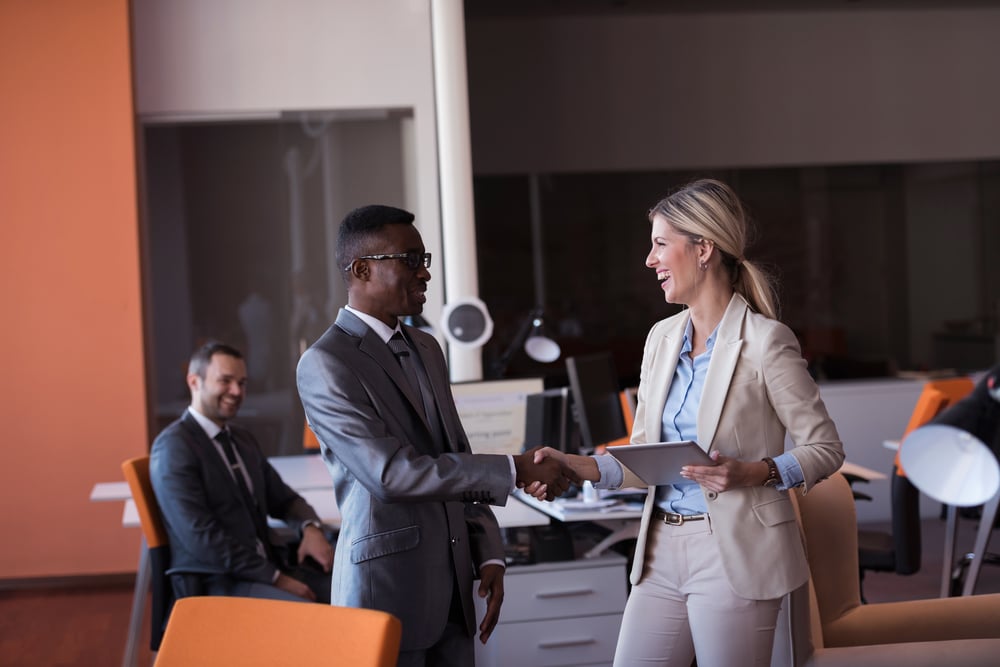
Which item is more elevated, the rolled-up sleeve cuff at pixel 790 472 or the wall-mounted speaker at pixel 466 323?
the wall-mounted speaker at pixel 466 323

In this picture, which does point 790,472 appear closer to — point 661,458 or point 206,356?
point 661,458

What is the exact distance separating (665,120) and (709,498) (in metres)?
6.39

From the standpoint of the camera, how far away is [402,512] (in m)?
2.16

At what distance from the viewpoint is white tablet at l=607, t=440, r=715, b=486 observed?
215cm

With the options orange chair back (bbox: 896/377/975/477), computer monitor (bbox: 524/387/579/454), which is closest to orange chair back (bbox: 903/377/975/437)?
orange chair back (bbox: 896/377/975/477)

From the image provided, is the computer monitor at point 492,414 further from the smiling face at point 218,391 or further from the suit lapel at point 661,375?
the suit lapel at point 661,375

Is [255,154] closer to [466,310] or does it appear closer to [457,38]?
[457,38]

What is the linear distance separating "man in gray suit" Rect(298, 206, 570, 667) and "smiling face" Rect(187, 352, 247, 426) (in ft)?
6.26

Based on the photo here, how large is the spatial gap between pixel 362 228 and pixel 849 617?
5.92 ft

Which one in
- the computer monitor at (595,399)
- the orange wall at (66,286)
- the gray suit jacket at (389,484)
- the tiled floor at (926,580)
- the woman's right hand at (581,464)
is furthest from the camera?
the orange wall at (66,286)

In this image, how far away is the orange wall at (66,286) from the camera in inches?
256

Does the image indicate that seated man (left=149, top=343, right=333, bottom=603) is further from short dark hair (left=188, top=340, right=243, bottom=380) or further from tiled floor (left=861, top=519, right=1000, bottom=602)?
tiled floor (left=861, top=519, right=1000, bottom=602)

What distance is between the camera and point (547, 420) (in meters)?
4.54

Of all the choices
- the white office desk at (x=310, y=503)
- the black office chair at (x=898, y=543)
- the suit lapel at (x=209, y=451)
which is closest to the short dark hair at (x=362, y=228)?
the white office desk at (x=310, y=503)
